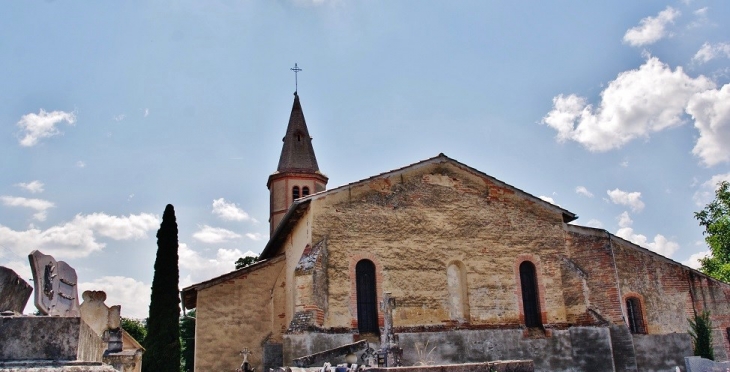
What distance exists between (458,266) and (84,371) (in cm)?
1546

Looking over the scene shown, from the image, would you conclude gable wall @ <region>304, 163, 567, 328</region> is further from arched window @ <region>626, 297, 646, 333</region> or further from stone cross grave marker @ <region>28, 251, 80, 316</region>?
stone cross grave marker @ <region>28, 251, 80, 316</region>

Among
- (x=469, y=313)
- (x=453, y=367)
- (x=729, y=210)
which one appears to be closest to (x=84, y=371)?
(x=453, y=367)

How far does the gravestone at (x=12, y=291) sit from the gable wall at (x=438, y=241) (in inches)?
491

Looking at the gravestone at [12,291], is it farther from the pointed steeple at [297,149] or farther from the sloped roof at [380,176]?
the pointed steeple at [297,149]

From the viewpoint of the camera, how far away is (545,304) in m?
18.3

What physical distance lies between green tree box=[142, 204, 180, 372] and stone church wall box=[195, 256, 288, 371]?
1.94m

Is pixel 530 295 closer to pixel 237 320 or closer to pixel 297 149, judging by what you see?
pixel 237 320

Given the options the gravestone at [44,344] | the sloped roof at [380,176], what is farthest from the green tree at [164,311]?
the gravestone at [44,344]

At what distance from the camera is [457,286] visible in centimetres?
1798

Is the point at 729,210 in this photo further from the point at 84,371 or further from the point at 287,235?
the point at 84,371

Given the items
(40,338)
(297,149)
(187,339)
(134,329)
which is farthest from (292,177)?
(40,338)

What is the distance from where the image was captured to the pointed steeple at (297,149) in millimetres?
34188

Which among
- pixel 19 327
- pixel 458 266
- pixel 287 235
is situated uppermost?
pixel 287 235

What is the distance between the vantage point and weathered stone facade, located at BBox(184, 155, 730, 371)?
17031 millimetres
